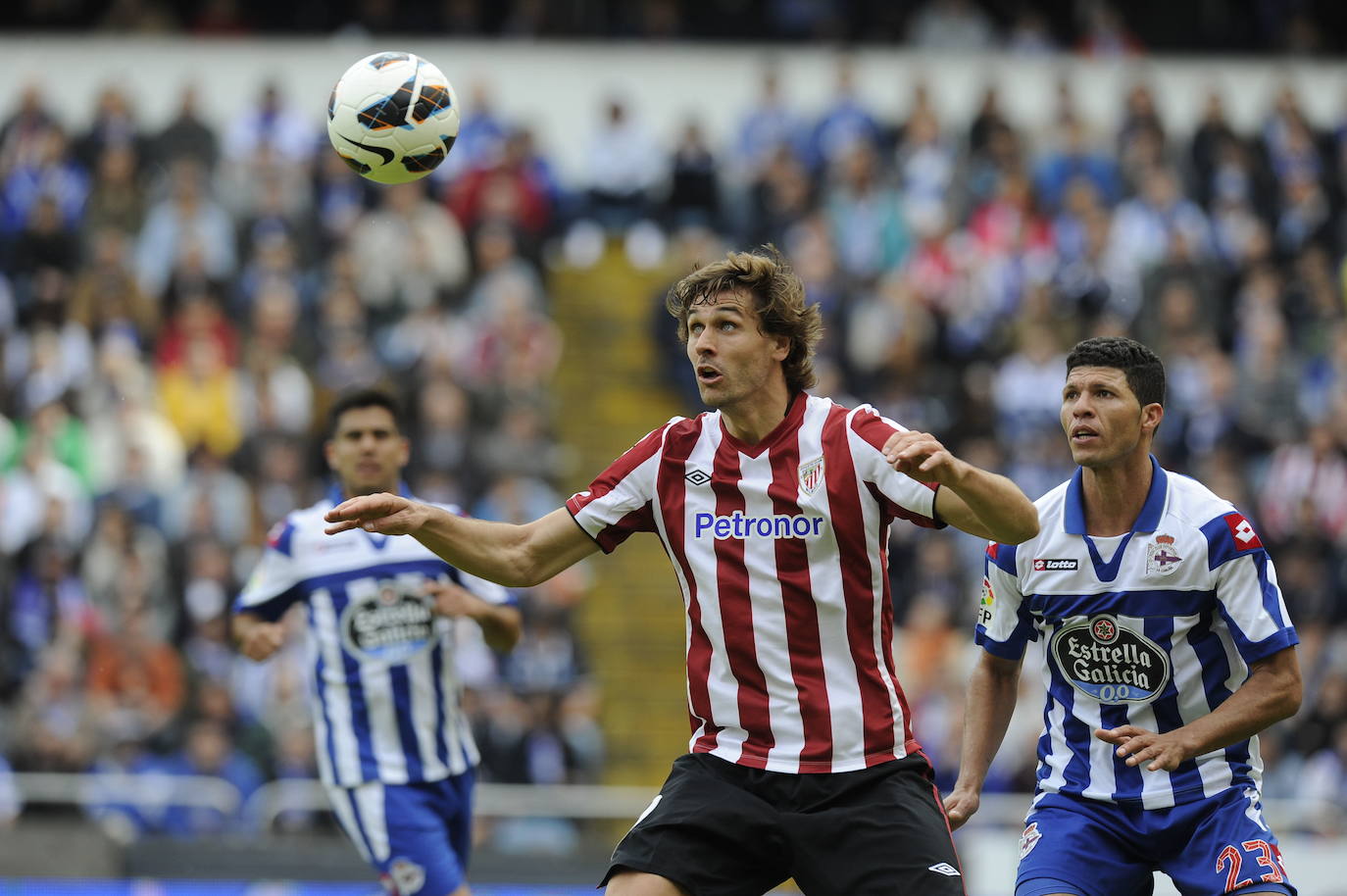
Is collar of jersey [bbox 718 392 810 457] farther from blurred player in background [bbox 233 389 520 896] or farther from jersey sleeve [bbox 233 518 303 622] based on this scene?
jersey sleeve [bbox 233 518 303 622]

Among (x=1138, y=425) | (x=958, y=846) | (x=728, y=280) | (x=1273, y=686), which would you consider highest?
(x=728, y=280)

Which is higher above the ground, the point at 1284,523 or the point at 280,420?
Answer: the point at 280,420

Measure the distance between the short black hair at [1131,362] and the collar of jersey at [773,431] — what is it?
3.12ft

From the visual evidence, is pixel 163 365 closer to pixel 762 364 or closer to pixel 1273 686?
pixel 762 364

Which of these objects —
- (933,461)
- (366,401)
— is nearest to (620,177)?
(366,401)

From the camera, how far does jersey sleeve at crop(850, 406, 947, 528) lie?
575cm

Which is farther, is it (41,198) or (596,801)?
(41,198)

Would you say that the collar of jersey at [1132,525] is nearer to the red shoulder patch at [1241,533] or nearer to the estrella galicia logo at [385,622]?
the red shoulder patch at [1241,533]

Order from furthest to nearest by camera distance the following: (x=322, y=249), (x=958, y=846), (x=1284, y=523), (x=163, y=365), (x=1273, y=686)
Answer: (x=322, y=249)
(x=163, y=365)
(x=1284, y=523)
(x=958, y=846)
(x=1273, y=686)

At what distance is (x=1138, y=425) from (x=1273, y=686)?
3.18 feet

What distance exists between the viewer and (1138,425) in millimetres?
6285

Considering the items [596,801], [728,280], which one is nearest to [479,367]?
[596,801]

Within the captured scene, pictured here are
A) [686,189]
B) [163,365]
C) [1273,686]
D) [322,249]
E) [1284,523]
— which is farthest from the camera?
[686,189]

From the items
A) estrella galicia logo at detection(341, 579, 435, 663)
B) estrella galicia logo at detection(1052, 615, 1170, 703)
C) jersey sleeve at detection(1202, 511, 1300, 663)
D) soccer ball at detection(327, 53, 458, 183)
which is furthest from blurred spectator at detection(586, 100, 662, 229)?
jersey sleeve at detection(1202, 511, 1300, 663)
